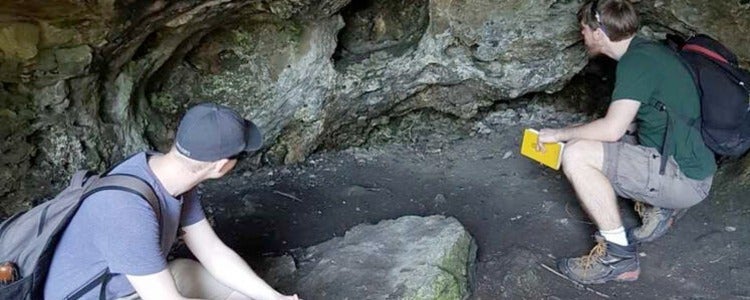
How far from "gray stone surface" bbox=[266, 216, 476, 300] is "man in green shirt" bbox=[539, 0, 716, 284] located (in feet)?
2.53

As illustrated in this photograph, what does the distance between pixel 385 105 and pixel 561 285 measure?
234 centimetres

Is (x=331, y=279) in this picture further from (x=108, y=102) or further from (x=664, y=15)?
(x=664, y=15)

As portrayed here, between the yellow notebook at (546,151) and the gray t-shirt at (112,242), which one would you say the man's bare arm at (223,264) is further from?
the yellow notebook at (546,151)

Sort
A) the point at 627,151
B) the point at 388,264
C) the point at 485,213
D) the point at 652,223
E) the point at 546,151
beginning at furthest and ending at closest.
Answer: the point at 485,213, the point at 652,223, the point at 546,151, the point at 627,151, the point at 388,264

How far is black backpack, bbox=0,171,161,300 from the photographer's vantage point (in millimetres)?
2736

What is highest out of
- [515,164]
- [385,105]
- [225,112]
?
[225,112]

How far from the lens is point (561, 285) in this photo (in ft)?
14.8

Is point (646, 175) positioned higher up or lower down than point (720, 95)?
lower down

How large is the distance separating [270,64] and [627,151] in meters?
2.60

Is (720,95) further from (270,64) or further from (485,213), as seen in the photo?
(270,64)

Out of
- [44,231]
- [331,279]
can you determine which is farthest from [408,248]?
[44,231]

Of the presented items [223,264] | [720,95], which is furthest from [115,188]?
[720,95]

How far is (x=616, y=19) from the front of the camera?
440cm

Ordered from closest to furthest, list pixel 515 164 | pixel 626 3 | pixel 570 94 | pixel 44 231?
1. pixel 44 231
2. pixel 626 3
3. pixel 515 164
4. pixel 570 94
